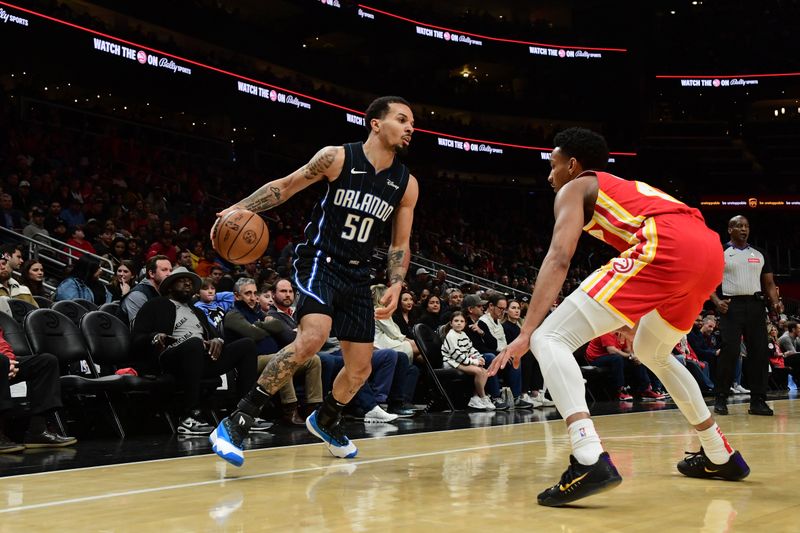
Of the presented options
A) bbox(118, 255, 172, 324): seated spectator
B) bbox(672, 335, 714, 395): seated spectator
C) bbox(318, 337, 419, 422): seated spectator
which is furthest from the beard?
bbox(672, 335, 714, 395): seated spectator

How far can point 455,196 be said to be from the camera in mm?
28719

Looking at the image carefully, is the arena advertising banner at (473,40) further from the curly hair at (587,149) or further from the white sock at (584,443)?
the white sock at (584,443)

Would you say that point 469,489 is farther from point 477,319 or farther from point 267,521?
point 477,319

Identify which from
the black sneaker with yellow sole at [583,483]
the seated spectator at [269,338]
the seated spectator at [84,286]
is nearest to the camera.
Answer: the black sneaker with yellow sole at [583,483]

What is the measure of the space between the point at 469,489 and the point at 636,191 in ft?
5.03

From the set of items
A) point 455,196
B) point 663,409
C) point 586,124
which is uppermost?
point 586,124

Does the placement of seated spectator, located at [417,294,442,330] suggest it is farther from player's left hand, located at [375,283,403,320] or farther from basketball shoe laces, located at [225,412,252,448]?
basketball shoe laces, located at [225,412,252,448]

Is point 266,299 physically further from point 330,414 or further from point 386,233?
point 386,233

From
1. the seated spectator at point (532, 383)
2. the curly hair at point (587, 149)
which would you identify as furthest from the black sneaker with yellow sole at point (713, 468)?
the seated spectator at point (532, 383)

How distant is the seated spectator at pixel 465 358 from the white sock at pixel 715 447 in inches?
203

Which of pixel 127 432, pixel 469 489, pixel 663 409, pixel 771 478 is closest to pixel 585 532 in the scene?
pixel 469 489

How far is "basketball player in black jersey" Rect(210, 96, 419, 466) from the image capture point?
445 cm

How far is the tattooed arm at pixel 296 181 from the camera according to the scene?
178 inches

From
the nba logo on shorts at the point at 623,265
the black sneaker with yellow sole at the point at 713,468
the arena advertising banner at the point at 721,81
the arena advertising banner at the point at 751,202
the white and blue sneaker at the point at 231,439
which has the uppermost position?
the arena advertising banner at the point at 721,81
